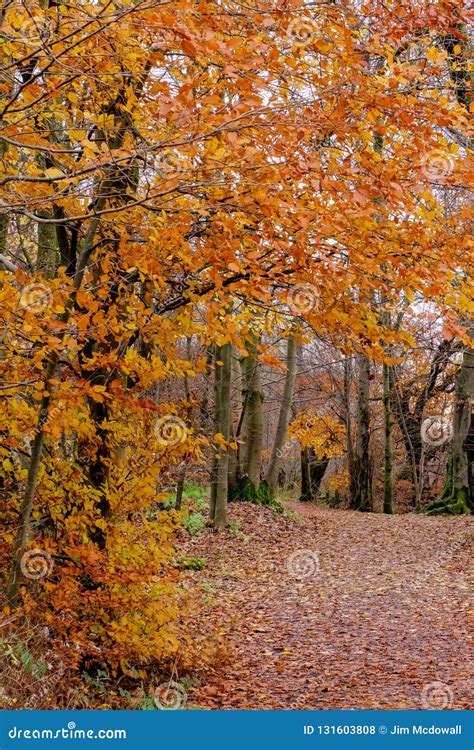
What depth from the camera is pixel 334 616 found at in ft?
30.2

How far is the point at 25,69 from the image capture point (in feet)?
18.7

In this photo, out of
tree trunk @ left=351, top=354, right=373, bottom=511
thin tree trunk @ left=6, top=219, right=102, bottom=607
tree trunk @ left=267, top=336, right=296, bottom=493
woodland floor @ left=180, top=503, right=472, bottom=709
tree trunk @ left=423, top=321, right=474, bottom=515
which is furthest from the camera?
tree trunk @ left=351, top=354, right=373, bottom=511

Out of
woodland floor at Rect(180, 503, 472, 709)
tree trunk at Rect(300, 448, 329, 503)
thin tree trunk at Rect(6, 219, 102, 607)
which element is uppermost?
tree trunk at Rect(300, 448, 329, 503)

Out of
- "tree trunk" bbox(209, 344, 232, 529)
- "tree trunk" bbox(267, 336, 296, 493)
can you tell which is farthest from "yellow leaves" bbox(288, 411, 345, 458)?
"tree trunk" bbox(209, 344, 232, 529)

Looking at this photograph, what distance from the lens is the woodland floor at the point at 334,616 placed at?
637 centimetres

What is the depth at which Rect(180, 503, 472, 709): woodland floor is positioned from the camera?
20.9 feet

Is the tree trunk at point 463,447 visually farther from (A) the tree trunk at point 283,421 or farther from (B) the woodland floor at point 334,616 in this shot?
(A) the tree trunk at point 283,421

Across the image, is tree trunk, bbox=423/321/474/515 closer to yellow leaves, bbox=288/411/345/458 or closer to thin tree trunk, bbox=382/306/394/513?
thin tree trunk, bbox=382/306/394/513

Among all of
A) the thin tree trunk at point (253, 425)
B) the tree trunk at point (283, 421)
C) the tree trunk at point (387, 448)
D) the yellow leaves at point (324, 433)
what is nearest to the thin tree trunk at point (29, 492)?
the thin tree trunk at point (253, 425)

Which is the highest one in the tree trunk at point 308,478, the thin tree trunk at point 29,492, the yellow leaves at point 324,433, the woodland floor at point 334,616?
the yellow leaves at point 324,433

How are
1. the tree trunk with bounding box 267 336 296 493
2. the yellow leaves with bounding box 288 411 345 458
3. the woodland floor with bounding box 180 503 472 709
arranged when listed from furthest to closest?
the yellow leaves with bounding box 288 411 345 458 < the tree trunk with bounding box 267 336 296 493 < the woodland floor with bounding box 180 503 472 709

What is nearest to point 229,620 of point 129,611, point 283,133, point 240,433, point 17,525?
point 129,611

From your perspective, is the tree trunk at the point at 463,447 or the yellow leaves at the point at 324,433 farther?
the yellow leaves at the point at 324,433

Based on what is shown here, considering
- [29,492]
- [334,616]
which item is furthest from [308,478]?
[29,492]
